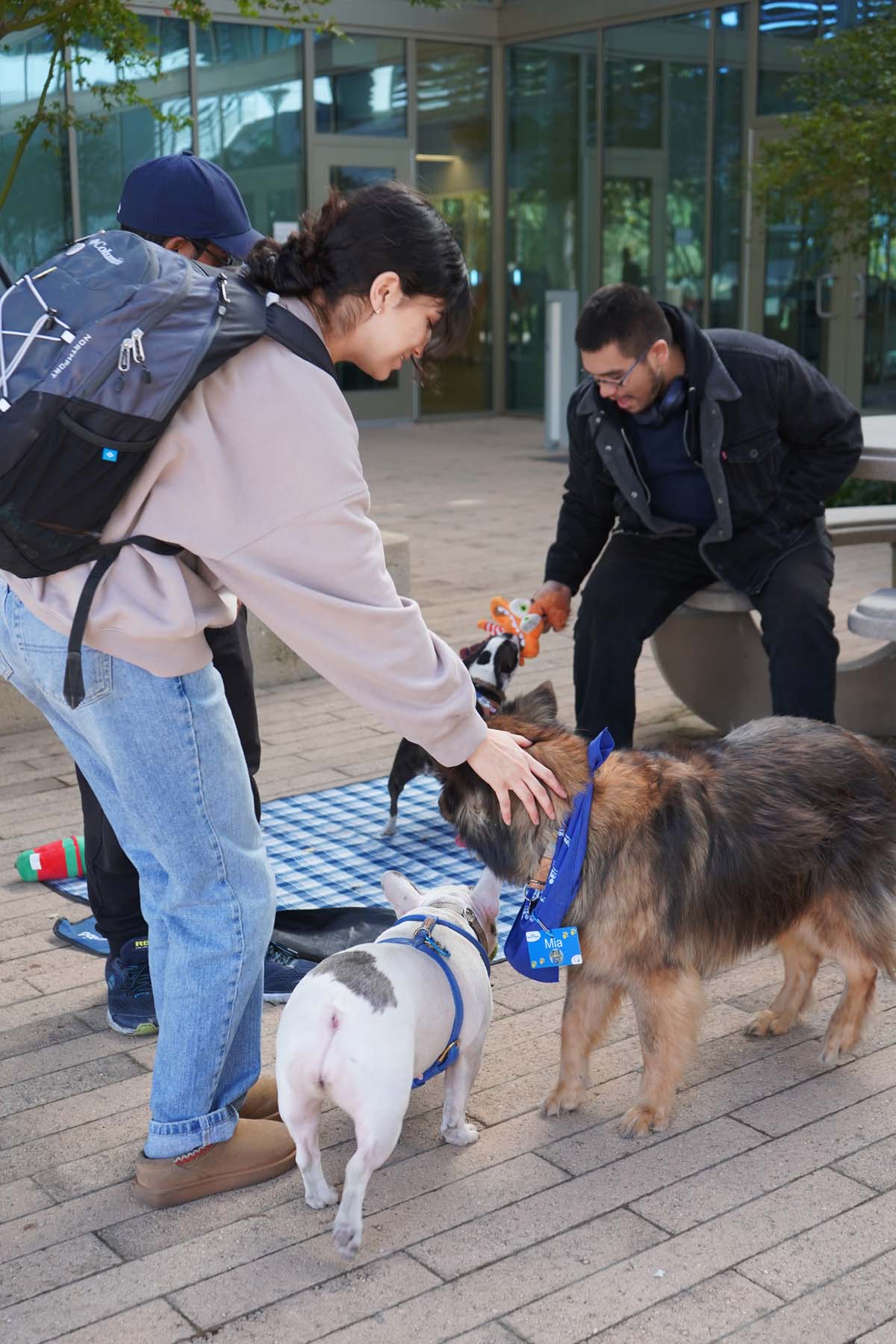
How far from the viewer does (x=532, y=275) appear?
17688 mm

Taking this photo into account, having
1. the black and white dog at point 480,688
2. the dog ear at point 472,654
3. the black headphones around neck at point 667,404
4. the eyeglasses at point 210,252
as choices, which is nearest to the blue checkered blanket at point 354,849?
the black and white dog at point 480,688

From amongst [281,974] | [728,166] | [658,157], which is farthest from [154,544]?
[658,157]

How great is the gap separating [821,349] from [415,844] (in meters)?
11.7

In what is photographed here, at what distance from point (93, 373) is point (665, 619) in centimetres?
317

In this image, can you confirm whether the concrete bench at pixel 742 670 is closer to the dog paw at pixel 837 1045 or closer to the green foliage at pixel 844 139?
the dog paw at pixel 837 1045

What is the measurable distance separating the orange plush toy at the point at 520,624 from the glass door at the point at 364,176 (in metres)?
10.9

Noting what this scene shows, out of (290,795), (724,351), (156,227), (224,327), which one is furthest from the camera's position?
(290,795)

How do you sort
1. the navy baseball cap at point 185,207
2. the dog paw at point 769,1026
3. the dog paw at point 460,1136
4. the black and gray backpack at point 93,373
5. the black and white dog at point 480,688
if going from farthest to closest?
the black and white dog at point 480,688 < the navy baseball cap at point 185,207 < the dog paw at point 769,1026 < the dog paw at point 460,1136 < the black and gray backpack at point 93,373

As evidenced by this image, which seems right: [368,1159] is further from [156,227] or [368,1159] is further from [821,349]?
[821,349]

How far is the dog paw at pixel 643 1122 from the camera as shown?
290 cm

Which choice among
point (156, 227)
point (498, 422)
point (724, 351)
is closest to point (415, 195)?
point (156, 227)

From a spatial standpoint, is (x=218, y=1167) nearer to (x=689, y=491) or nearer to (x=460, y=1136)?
(x=460, y=1136)

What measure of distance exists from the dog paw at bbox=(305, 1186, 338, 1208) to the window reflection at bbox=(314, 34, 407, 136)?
50.4 ft

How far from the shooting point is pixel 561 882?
8.79 ft
